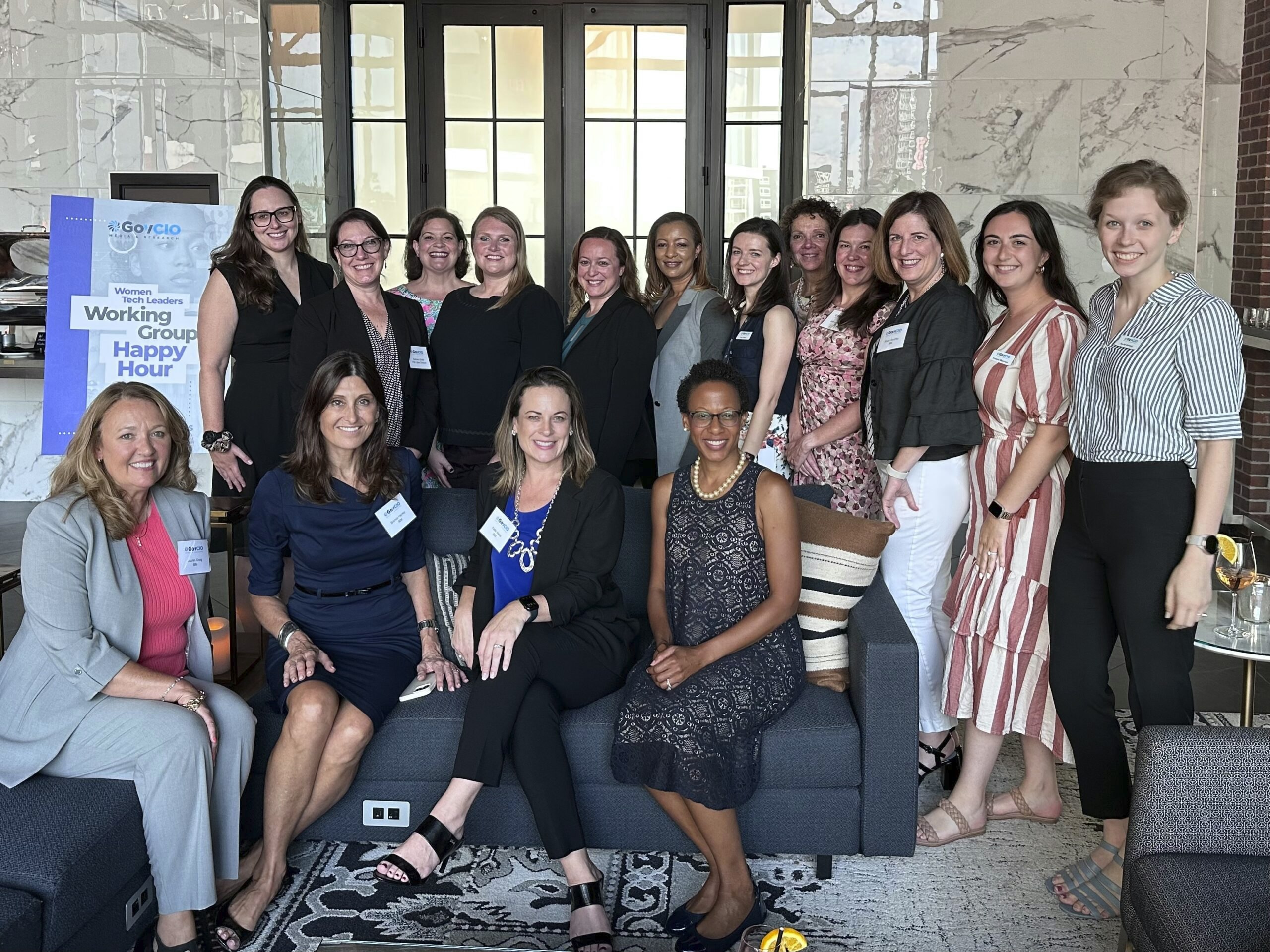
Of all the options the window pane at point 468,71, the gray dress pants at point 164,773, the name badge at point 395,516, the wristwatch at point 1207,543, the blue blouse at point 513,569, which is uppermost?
the window pane at point 468,71

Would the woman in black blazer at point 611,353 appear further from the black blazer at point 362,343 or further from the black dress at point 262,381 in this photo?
the black dress at point 262,381

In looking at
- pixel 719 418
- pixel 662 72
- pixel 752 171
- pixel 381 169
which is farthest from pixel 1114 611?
pixel 381 169

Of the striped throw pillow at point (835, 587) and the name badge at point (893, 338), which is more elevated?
the name badge at point (893, 338)

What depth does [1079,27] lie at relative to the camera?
645 centimetres

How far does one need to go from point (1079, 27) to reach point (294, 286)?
469 centimetres

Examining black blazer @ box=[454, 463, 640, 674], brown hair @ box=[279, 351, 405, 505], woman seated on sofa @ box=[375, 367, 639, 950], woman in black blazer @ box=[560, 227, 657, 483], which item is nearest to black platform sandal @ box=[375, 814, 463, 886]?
woman seated on sofa @ box=[375, 367, 639, 950]

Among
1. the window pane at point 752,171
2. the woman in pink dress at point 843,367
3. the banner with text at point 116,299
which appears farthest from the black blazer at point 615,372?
the window pane at point 752,171

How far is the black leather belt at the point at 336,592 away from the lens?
325 cm

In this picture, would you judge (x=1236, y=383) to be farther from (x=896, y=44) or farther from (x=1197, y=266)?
(x=1197, y=266)

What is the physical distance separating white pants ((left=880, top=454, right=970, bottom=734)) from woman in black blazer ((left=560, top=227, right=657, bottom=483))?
3.75 feet

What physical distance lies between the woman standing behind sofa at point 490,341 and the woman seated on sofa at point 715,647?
116 centimetres

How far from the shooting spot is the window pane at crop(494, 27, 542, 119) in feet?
25.4

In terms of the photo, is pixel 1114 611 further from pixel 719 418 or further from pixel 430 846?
pixel 430 846

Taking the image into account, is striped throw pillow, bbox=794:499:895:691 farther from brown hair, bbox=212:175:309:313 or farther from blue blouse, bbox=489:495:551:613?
brown hair, bbox=212:175:309:313
